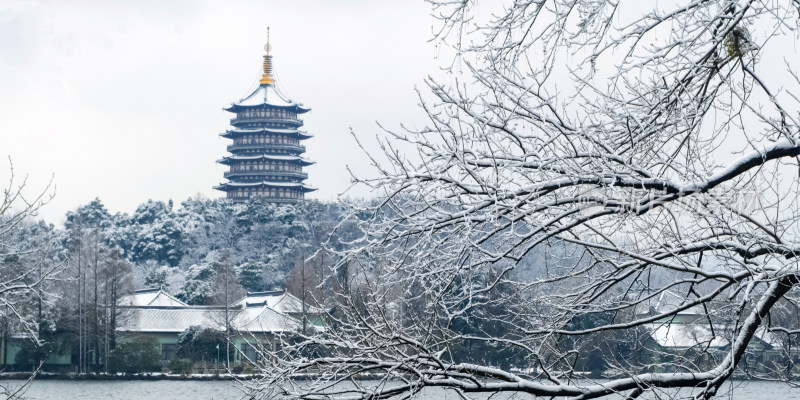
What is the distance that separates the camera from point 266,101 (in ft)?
188

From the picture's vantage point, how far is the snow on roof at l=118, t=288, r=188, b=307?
37500 millimetres

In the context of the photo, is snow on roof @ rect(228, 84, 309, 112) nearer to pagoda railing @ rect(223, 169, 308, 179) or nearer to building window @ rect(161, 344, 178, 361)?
pagoda railing @ rect(223, 169, 308, 179)

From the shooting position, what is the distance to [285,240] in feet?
175

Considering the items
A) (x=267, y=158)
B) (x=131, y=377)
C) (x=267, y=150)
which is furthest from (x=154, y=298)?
(x=267, y=150)

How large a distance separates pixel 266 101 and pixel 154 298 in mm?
21067

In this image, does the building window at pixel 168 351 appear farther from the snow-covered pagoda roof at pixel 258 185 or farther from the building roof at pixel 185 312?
the snow-covered pagoda roof at pixel 258 185

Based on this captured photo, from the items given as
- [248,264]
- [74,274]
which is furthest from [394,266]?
[248,264]

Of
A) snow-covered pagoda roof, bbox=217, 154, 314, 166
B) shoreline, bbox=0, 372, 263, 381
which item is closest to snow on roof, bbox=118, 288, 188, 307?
shoreline, bbox=0, 372, 263, 381

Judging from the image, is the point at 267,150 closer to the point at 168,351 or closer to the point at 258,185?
the point at 258,185

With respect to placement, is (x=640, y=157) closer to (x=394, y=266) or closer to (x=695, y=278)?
(x=695, y=278)

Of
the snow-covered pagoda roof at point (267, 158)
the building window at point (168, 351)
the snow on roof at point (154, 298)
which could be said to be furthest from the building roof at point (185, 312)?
the snow-covered pagoda roof at point (267, 158)

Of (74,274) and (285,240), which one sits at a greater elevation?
(285,240)

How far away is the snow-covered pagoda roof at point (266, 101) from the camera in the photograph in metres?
57.1

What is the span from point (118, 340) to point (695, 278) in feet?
103
